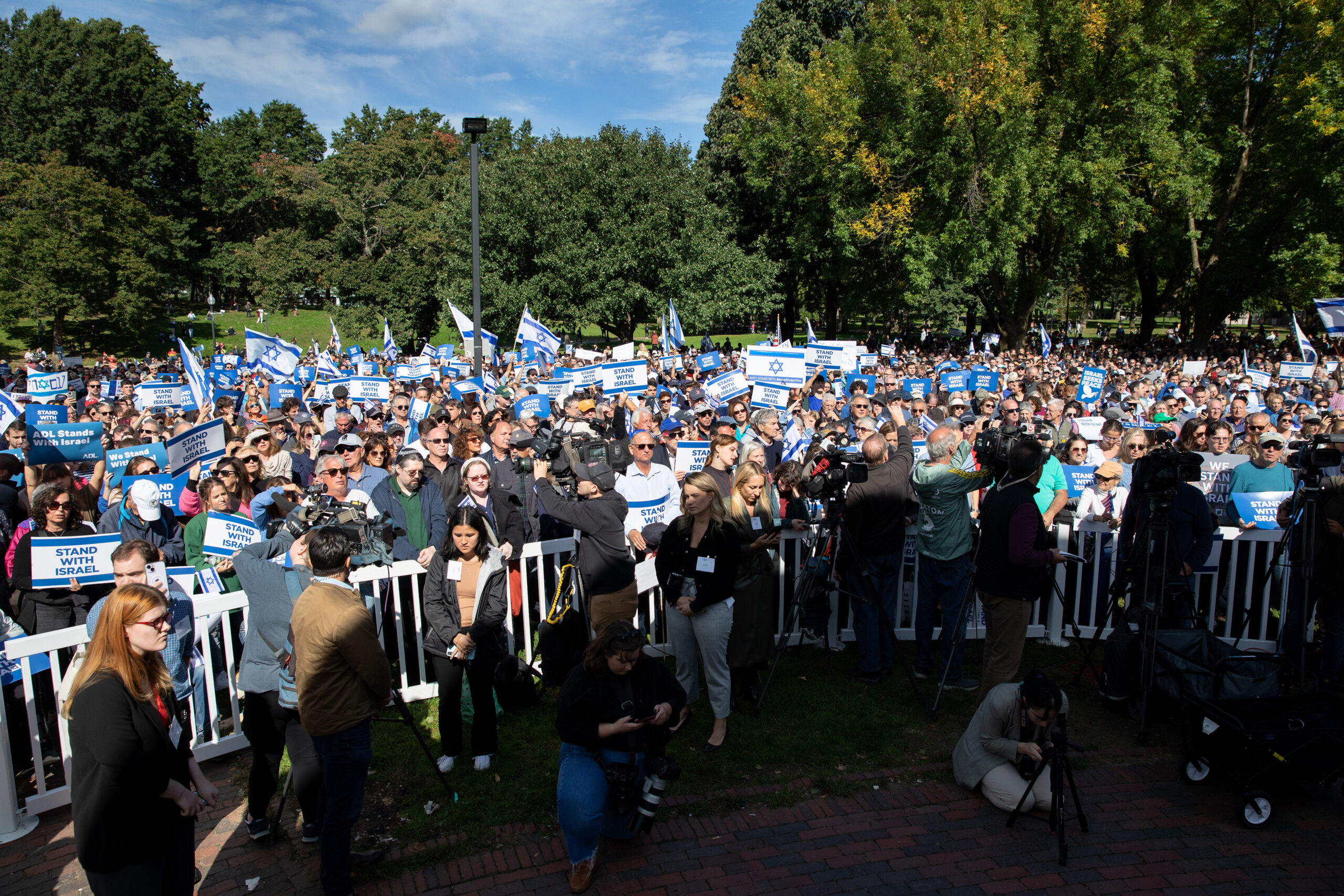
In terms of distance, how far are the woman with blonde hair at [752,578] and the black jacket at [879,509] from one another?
69cm

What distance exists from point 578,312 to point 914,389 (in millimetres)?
15733

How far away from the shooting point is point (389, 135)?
46.1 metres

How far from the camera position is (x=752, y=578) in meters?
5.41

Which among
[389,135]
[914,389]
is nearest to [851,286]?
[914,389]

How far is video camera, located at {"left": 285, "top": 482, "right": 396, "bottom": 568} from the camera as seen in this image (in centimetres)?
437

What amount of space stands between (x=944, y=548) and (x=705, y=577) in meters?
1.95

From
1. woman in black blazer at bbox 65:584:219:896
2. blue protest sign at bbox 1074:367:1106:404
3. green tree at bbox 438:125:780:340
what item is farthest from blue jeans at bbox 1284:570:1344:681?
green tree at bbox 438:125:780:340

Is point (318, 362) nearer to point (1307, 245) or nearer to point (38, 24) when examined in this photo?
point (1307, 245)

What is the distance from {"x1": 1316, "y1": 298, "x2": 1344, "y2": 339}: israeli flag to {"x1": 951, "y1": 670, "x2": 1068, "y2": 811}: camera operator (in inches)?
675

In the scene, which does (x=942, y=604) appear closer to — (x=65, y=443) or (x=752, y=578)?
(x=752, y=578)

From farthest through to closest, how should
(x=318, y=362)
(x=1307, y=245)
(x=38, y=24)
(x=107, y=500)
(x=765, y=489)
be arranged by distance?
(x=38, y=24) < (x=1307, y=245) < (x=318, y=362) < (x=107, y=500) < (x=765, y=489)

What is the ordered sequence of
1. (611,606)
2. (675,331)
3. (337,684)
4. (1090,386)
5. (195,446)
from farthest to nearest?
(675,331) → (1090,386) → (195,446) → (611,606) → (337,684)

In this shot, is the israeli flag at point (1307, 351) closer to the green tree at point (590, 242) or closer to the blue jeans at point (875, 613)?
the blue jeans at point (875, 613)

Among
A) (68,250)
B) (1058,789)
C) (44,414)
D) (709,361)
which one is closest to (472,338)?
(709,361)
